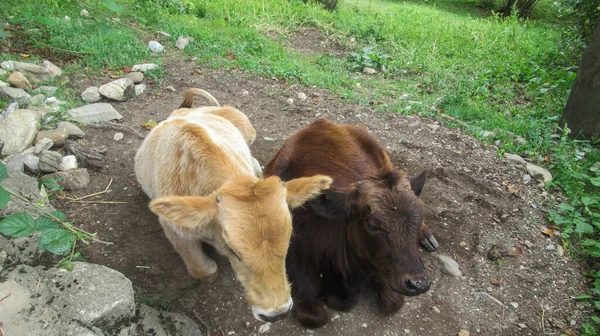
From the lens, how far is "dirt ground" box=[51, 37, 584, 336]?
11.4ft

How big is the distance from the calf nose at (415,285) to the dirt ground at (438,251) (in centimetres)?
82

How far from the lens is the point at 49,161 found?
4281 millimetres

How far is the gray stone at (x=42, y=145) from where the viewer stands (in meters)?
4.43

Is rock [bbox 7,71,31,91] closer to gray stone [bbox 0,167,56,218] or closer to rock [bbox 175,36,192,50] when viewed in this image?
gray stone [bbox 0,167,56,218]

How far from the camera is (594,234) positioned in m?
4.13

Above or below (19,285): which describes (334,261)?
below

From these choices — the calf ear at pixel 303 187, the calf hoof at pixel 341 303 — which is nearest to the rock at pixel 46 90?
the calf ear at pixel 303 187

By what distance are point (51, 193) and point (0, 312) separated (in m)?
2.20

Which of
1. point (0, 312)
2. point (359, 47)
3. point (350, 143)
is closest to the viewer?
point (0, 312)

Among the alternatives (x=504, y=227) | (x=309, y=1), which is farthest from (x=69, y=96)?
(x=309, y=1)

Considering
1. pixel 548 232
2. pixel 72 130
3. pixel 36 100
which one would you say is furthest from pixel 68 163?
pixel 548 232

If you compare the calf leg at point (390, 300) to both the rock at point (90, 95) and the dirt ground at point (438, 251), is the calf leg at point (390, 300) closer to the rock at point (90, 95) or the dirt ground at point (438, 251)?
the dirt ground at point (438, 251)

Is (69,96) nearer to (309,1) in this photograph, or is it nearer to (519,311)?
(519,311)

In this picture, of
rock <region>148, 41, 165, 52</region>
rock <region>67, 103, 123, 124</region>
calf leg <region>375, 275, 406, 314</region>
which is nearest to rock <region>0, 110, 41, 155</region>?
rock <region>67, 103, 123, 124</region>
